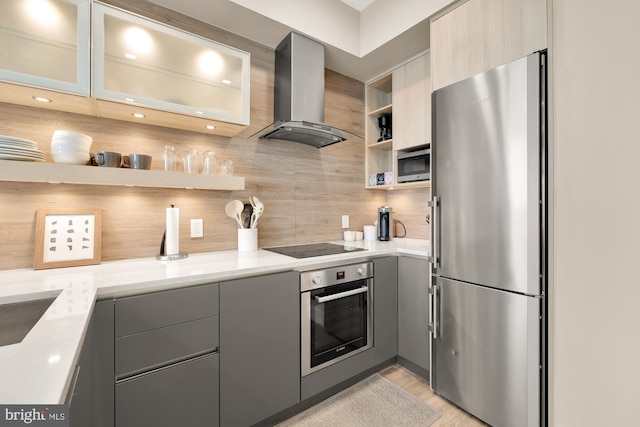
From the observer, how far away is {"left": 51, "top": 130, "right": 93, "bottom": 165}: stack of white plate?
1.34 m

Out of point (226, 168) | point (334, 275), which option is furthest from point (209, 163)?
point (334, 275)

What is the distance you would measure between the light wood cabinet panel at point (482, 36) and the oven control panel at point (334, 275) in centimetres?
126

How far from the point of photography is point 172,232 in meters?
1.68

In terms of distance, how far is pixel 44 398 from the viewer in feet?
1.49

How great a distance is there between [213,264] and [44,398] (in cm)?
106

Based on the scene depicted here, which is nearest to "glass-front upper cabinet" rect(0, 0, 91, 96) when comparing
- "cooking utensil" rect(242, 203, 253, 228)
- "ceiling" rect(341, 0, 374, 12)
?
"cooking utensil" rect(242, 203, 253, 228)

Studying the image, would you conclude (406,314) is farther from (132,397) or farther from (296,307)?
(132,397)

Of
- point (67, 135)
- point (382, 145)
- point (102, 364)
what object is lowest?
point (102, 364)

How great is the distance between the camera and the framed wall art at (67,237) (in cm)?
140

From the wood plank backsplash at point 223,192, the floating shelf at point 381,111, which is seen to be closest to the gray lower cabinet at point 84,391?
the wood plank backsplash at point 223,192

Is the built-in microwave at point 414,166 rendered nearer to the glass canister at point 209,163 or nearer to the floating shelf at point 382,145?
the floating shelf at point 382,145

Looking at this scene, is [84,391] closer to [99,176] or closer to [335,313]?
[99,176]

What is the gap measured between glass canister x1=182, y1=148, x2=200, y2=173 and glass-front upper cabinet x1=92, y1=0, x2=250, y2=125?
26 cm

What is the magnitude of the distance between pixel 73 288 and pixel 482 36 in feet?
7.56
